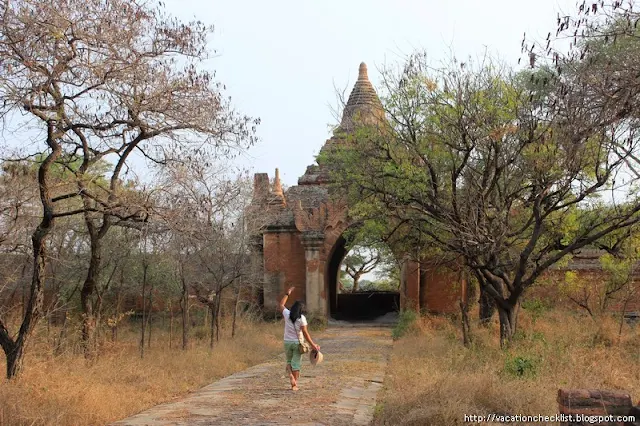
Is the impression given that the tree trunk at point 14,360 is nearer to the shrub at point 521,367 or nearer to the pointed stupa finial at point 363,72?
the shrub at point 521,367

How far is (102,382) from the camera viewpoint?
31.0 feet

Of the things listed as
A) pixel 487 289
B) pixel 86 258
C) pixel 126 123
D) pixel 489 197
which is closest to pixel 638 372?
pixel 487 289

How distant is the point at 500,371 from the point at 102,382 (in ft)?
19.0

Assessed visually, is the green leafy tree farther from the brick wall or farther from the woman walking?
the brick wall

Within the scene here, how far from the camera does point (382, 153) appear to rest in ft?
45.9

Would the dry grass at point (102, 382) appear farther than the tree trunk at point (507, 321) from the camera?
No

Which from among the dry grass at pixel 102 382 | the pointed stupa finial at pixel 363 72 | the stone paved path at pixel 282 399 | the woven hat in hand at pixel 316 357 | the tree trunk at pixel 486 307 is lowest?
the stone paved path at pixel 282 399

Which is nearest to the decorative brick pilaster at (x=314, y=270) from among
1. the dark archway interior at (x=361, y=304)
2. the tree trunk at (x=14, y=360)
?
the dark archway interior at (x=361, y=304)

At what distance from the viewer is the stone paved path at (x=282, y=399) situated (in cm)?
757

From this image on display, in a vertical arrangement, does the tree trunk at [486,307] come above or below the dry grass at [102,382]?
above

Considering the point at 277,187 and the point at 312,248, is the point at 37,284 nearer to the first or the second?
the point at 312,248

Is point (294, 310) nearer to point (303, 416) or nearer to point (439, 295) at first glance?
point (303, 416)

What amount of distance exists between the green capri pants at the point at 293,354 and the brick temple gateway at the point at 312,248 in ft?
44.0

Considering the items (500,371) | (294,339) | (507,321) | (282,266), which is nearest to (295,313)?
(294,339)
